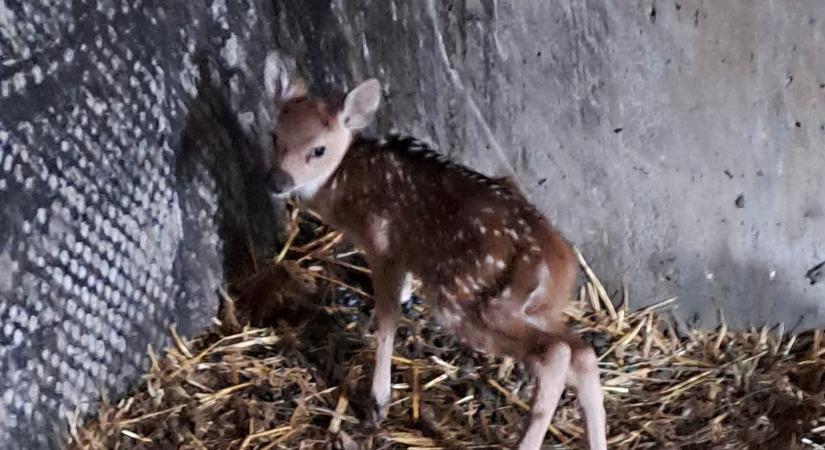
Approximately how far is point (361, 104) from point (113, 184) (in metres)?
0.70

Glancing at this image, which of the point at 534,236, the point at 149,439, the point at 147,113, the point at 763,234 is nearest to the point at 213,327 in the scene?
the point at 149,439

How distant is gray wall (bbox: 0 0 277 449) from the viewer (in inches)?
108

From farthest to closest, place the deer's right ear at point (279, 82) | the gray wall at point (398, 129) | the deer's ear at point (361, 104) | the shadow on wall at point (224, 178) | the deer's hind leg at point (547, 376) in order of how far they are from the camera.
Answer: the shadow on wall at point (224, 178), the deer's right ear at point (279, 82), the deer's ear at point (361, 104), the gray wall at point (398, 129), the deer's hind leg at point (547, 376)

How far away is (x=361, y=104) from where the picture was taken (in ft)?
9.86

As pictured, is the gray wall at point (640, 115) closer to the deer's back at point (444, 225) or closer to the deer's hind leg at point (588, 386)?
the deer's back at point (444, 225)

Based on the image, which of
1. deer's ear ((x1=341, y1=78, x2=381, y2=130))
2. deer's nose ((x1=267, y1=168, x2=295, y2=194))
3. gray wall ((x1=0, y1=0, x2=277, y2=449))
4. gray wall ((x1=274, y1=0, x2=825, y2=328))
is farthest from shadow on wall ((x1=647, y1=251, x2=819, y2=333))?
gray wall ((x1=0, y1=0, x2=277, y2=449))

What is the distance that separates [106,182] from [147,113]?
23cm

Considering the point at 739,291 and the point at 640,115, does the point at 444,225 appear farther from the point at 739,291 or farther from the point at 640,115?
the point at 739,291

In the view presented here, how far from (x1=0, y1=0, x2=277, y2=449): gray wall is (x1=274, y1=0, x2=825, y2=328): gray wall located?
344mm

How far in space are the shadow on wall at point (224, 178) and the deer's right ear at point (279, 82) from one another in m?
0.26

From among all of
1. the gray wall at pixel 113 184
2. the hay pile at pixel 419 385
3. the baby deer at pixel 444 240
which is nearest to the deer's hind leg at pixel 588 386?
the baby deer at pixel 444 240

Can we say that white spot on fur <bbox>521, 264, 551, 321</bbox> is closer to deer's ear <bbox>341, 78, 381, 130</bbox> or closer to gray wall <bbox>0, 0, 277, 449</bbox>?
deer's ear <bbox>341, 78, 381, 130</bbox>

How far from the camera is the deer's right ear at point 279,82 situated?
306 cm

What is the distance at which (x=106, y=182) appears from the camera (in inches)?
117
